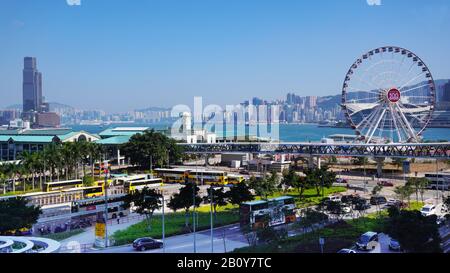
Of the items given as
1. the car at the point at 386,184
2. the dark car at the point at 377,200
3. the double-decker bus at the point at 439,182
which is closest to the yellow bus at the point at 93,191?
the dark car at the point at 377,200

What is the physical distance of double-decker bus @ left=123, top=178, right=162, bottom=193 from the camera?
332 inches

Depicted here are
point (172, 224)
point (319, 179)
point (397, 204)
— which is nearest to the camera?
point (172, 224)

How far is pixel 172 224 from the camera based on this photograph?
607 cm

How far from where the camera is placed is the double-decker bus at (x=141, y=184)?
844 cm

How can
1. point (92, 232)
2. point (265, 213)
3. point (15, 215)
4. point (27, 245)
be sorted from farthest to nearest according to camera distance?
point (92, 232), point (265, 213), point (15, 215), point (27, 245)

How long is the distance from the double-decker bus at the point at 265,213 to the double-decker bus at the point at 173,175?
13.2 feet

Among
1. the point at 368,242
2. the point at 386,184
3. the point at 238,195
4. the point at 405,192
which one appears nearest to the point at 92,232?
the point at 238,195

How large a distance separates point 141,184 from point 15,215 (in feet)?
12.3

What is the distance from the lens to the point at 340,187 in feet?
30.0

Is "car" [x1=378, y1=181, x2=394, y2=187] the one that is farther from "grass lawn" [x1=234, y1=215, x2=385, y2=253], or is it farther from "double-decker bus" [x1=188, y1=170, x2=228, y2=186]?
"grass lawn" [x1=234, y1=215, x2=385, y2=253]

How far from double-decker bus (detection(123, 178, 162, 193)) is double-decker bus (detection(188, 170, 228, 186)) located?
72 cm

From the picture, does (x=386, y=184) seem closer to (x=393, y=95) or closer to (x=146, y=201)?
(x=393, y=95)

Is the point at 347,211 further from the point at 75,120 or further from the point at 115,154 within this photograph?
the point at 75,120
